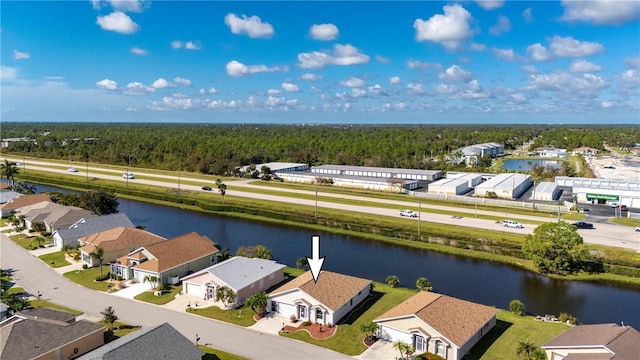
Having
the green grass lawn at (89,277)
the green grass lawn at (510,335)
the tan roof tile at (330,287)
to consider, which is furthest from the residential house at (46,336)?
the green grass lawn at (510,335)

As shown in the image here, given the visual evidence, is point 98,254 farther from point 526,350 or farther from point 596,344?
point 596,344

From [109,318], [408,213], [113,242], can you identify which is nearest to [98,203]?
[113,242]

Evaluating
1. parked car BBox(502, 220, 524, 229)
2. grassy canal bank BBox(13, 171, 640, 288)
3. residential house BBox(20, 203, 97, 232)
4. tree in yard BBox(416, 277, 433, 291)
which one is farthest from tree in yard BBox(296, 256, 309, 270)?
residential house BBox(20, 203, 97, 232)

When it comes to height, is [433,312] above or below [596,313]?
above

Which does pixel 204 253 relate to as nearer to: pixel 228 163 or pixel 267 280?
pixel 267 280

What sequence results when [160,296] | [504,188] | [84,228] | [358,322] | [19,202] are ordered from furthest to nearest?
1. [504,188]
2. [19,202]
3. [84,228]
4. [160,296]
5. [358,322]

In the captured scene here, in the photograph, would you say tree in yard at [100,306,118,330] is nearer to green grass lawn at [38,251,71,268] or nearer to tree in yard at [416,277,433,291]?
green grass lawn at [38,251,71,268]

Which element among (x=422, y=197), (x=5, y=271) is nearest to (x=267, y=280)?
(x=5, y=271)
